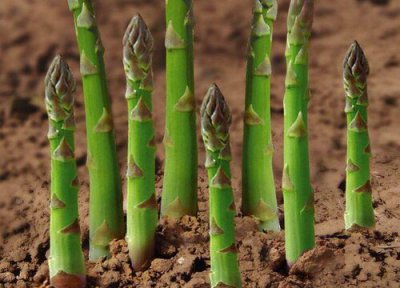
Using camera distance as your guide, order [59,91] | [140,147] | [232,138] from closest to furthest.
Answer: [59,91]
[140,147]
[232,138]

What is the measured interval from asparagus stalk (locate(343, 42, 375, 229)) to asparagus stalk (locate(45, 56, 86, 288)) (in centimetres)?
76

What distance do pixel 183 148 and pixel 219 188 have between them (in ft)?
1.39

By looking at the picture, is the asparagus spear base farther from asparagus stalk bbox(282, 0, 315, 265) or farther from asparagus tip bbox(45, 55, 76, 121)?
asparagus stalk bbox(282, 0, 315, 265)

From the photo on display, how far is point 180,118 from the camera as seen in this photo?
3.09 m

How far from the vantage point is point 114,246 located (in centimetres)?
313

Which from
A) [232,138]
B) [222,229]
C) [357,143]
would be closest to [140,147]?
[222,229]

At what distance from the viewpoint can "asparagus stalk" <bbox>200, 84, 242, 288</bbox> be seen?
2.70 metres

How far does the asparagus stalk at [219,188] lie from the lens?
2.70 meters

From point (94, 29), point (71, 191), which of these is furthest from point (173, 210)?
point (94, 29)

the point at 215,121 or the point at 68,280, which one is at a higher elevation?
the point at 215,121

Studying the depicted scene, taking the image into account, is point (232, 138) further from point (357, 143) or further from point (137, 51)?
point (137, 51)

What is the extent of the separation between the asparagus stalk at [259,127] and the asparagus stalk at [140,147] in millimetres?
335

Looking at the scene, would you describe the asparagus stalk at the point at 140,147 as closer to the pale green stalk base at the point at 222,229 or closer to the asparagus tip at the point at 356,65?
the pale green stalk base at the point at 222,229

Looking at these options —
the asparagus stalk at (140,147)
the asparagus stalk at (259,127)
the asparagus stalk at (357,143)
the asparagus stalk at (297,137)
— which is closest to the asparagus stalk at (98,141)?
the asparagus stalk at (140,147)
